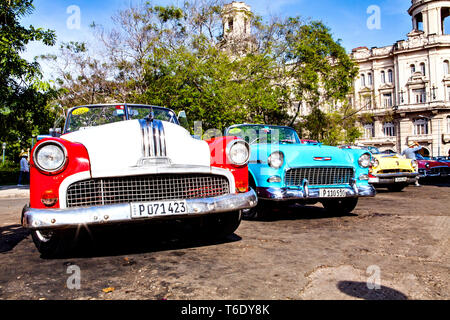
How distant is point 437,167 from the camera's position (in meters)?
15.2

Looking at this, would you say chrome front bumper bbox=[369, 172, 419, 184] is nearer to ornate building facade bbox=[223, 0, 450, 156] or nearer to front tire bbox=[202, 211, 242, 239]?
front tire bbox=[202, 211, 242, 239]

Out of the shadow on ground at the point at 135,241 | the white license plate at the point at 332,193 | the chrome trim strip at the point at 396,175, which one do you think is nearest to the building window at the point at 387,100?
the chrome trim strip at the point at 396,175

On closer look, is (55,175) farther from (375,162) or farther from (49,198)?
(375,162)

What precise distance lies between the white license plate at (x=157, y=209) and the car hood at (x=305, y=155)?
221 centimetres

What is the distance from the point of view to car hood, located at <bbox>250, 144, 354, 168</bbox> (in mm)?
5137

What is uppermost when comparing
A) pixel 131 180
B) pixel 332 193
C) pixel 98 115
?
pixel 98 115

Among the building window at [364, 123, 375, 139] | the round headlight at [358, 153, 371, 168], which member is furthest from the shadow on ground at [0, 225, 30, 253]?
the building window at [364, 123, 375, 139]

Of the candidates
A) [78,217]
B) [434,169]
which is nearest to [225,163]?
[78,217]

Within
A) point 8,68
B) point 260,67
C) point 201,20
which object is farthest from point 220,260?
point 201,20

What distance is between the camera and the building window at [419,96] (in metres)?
46.1

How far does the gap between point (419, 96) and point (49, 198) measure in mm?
51569

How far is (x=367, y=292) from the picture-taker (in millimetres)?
2328

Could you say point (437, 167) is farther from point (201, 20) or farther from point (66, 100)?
point (66, 100)

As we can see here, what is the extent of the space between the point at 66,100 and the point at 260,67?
11.0 m
